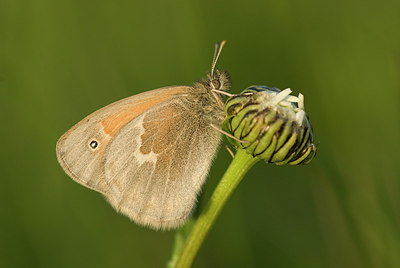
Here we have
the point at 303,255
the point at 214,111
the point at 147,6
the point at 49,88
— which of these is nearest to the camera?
the point at 214,111

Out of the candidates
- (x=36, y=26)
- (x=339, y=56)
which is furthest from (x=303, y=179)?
(x=36, y=26)

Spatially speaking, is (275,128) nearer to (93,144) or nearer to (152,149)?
(152,149)

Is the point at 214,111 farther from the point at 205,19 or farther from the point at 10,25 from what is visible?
the point at 10,25

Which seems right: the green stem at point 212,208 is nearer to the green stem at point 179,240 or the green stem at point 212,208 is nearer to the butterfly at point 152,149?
the green stem at point 179,240

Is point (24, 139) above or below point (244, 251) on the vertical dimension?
above

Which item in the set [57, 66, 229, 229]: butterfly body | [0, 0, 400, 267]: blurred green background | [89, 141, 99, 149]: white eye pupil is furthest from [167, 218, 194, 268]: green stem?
[0, 0, 400, 267]: blurred green background

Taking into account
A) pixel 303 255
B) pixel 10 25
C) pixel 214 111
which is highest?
pixel 10 25

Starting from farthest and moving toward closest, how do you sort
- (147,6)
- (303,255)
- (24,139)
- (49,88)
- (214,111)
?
1. (147,6)
2. (49,88)
3. (24,139)
4. (303,255)
5. (214,111)

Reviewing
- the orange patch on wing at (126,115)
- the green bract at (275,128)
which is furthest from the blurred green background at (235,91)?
the orange patch on wing at (126,115)

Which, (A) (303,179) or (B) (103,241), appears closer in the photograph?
(B) (103,241)
